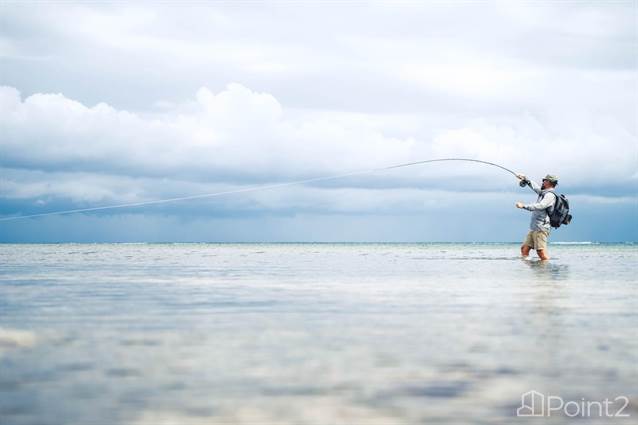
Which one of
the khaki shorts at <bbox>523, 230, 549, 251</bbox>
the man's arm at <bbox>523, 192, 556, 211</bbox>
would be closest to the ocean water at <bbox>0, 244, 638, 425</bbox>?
the man's arm at <bbox>523, 192, 556, 211</bbox>

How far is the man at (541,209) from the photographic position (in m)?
18.2

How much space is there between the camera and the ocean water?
151 inches

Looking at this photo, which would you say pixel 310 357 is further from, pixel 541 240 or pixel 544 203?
pixel 541 240

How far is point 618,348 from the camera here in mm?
5598

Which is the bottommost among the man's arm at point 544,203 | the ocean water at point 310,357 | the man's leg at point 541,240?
the ocean water at point 310,357

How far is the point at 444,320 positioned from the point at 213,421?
4017 mm

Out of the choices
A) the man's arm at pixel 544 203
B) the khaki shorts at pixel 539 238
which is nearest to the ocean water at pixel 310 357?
the man's arm at pixel 544 203

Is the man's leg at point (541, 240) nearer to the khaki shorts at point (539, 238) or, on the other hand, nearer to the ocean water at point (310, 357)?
the khaki shorts at point (539, 238)

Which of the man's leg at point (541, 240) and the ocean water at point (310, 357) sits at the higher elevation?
the man's leg at point (541, 240)

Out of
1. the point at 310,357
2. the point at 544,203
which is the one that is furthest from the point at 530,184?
the point at 310,357

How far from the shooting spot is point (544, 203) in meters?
18.2

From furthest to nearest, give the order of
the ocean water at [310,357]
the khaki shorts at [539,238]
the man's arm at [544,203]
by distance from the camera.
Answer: the khaki shorts at [539,238]
the man's arm at [544,203]
the ocean water at [310,357]

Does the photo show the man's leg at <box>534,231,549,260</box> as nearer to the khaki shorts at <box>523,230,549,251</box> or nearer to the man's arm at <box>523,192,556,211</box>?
the khaki shorts at <box>523,230,549,251</box>

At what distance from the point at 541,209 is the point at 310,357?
1425 centimetres
